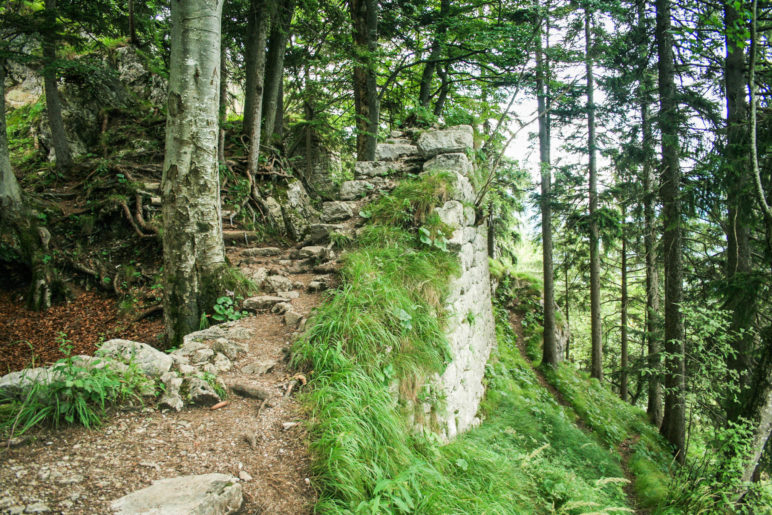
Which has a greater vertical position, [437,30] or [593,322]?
[437,30]

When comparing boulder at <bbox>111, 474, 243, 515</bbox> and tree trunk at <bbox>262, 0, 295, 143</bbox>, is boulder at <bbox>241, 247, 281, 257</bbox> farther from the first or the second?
tree trunk at <bbox>262, 0, 295, 143</bbox>

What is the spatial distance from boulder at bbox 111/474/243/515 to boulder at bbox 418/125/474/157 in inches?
203

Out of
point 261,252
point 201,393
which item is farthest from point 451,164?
point 201,393

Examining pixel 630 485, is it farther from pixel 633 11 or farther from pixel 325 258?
pixel 633 11

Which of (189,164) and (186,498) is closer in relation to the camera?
(186,498)

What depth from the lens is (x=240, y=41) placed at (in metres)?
9.84

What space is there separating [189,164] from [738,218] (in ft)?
26.4

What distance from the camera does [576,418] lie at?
825cm

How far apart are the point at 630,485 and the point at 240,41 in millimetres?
14044

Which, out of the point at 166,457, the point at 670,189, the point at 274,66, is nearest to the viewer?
the point at 166,457

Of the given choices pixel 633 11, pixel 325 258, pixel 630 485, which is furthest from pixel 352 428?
pixel 633 11

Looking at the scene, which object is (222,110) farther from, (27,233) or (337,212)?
(337,212)

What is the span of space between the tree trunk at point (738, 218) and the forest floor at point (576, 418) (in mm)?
2070

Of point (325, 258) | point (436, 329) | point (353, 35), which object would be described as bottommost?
point (436, 329)
